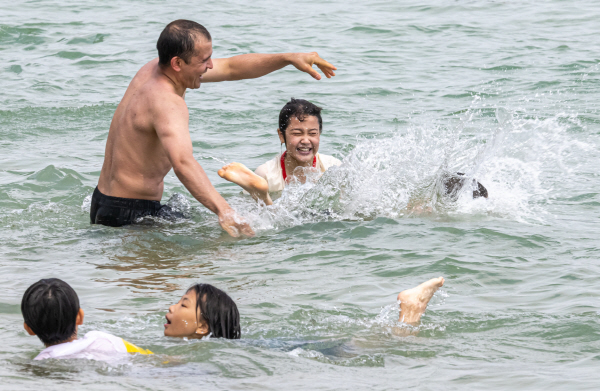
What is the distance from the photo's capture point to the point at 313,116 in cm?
769

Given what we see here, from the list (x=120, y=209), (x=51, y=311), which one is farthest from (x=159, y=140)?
(x=51, y=311)

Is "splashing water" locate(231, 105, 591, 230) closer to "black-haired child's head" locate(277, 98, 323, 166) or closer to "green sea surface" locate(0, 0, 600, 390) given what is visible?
"green sea surface" locate(0, 0, 600, 390)

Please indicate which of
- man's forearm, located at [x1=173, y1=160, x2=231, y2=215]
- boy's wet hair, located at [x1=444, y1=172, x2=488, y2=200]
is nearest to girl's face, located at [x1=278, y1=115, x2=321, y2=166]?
boy's wet hair, located at [x1=444, y1=172, x2=488, y2=200]

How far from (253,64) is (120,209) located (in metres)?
1.85

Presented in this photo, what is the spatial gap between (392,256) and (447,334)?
1531mm

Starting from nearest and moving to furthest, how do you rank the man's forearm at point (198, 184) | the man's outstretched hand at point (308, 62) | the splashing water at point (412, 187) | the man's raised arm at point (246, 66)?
the man's forearm at point (198, 184) → the man's outstretched hand at point (308, 62) → the man's raised arm at point (246, 66) → the splashing water at point (412, 187)

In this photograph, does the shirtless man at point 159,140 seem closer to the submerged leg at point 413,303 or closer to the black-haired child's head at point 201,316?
the black-haired child's head at point 201,316

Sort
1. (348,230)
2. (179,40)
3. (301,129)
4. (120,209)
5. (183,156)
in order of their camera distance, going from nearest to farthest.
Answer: (183,156), (179,40), (120,209), (348,230), (301,129)

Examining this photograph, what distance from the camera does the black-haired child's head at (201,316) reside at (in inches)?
180

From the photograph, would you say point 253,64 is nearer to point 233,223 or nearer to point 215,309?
point 233,223

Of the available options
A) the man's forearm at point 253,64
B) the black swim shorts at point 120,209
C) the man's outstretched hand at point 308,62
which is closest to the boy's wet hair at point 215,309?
the black swim shorts at point 120,209

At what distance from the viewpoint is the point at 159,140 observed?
6477 mm

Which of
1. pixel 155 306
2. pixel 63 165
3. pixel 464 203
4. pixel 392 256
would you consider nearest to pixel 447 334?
pixel 392 256

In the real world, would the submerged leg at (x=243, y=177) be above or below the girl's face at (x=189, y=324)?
above
